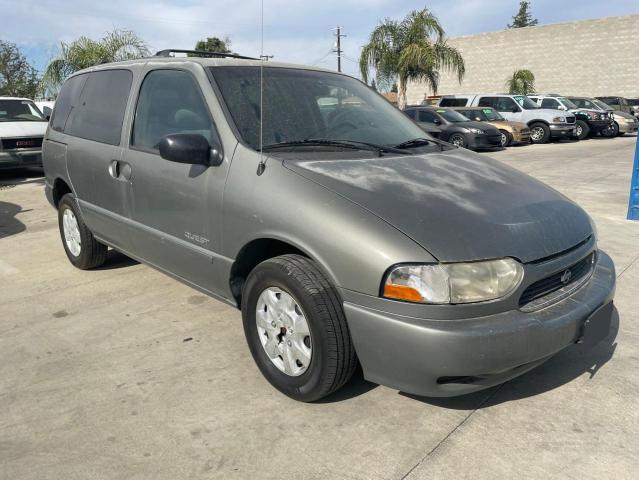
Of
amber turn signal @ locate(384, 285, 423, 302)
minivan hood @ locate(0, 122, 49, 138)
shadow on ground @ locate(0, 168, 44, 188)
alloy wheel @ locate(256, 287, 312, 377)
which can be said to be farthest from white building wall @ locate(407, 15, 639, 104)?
amber turn signal @ locate(384, 285, 423, 302)

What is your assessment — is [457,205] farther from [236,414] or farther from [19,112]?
[19,112]

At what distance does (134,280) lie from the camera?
4652 millimetres

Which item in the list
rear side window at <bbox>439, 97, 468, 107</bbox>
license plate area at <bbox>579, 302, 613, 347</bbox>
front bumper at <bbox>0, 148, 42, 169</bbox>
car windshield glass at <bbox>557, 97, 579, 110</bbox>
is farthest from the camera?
car windshield glass at <bbox>557, 97, 579, 110</bbox>

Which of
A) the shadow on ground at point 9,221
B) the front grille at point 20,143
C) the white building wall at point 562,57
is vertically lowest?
the shadow on ground at point 9,221

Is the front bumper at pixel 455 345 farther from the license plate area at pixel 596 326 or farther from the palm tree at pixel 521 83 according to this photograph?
the palm tree at pixel 521 83

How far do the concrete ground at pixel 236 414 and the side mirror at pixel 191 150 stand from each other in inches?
46.3

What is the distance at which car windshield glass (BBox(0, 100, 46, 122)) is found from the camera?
37.4 feet

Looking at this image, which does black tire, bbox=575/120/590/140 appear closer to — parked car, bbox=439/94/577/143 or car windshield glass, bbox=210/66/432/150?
parked car, bbox=439/94/577/143

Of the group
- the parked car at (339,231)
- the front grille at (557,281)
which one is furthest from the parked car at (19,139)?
the front grille at (557,281)

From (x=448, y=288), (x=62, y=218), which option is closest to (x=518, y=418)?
(x=448, y=288)

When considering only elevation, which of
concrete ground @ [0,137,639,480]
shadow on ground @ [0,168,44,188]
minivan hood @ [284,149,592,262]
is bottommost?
concrete ground @ [0,137,639,480]

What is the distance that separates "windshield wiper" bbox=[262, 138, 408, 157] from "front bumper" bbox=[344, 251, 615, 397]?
3.57 ft

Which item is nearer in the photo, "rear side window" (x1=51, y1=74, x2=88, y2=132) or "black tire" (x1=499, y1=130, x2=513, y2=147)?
"rear side window" (x1=51, y1=74, x2=88, y2=132)

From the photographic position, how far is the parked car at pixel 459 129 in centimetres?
1584
